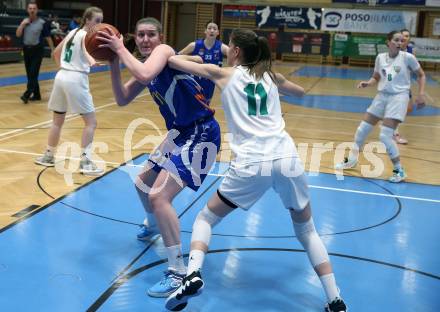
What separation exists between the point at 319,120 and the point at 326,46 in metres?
16.4

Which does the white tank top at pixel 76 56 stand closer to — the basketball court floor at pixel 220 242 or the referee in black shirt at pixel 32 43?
the basketball court floor at pixel 220 242

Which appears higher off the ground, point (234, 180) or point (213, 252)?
point (234, 180)

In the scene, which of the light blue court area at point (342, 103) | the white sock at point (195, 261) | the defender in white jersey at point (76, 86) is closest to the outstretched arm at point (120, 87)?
the white sock at point (195, 261)

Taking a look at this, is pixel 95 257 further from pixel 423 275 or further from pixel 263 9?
pixel 263 9

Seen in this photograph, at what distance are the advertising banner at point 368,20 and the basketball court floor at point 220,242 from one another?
18.9 meters

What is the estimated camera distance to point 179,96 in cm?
356

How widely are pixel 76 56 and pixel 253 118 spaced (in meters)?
3.48

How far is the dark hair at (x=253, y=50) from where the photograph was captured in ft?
10.3

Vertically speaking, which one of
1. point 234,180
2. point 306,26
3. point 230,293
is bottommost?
point 230,293

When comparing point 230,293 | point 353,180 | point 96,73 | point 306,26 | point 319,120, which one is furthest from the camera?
point 306,26

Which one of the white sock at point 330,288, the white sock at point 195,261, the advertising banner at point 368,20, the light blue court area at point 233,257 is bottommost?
the light blue court area at point 233,257

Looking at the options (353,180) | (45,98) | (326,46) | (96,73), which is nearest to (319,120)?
(353,180)

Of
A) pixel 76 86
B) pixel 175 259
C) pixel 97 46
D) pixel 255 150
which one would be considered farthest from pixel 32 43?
pixel 255 150

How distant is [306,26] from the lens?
2623 cm
